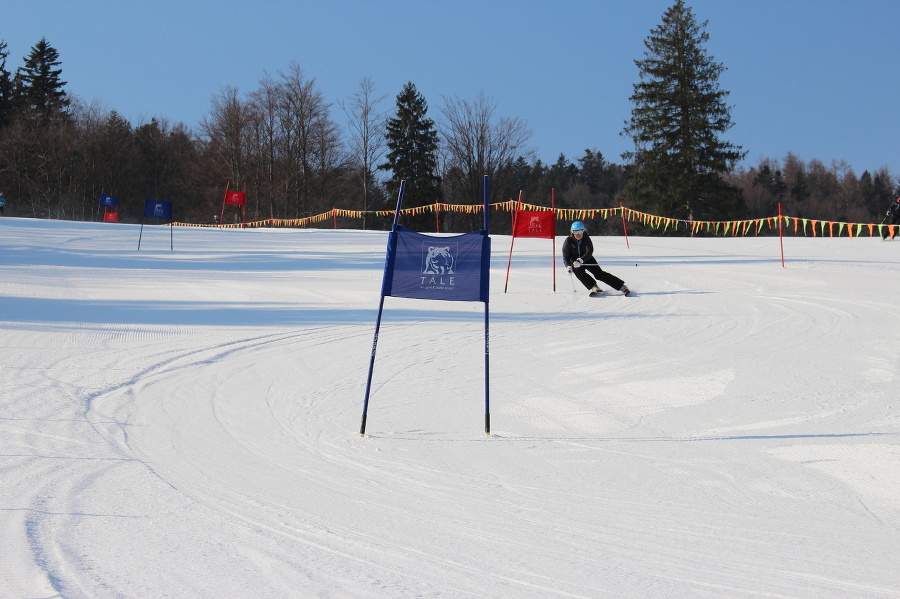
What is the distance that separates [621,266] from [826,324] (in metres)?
9.20

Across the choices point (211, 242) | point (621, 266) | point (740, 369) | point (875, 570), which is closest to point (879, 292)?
point (621, 266)

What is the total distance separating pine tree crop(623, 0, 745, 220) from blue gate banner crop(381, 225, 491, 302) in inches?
1880

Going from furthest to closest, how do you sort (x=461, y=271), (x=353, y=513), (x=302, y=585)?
(x=461, y=271), (x=353, y=513), (x=302, y=585)

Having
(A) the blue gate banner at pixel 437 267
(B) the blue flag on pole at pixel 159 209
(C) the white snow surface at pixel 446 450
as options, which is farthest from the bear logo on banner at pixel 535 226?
(B) the blue flag on pole at pixel 159 209

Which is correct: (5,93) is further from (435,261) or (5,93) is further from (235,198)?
(435,261)

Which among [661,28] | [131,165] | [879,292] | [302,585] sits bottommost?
[302,585]

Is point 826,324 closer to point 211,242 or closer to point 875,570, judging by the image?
point 875,570

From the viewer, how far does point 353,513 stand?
4738mm

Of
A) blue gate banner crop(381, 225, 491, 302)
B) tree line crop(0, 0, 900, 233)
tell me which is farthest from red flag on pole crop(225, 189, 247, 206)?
blue gate banner crop(381, 225, 491, 302)

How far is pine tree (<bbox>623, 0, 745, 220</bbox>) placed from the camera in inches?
2048

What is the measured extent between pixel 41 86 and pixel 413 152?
35114mm

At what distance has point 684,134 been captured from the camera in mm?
52469

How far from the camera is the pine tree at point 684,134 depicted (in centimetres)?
5203

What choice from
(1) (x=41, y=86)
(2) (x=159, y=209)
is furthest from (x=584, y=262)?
(1) (x=41, y=86)
